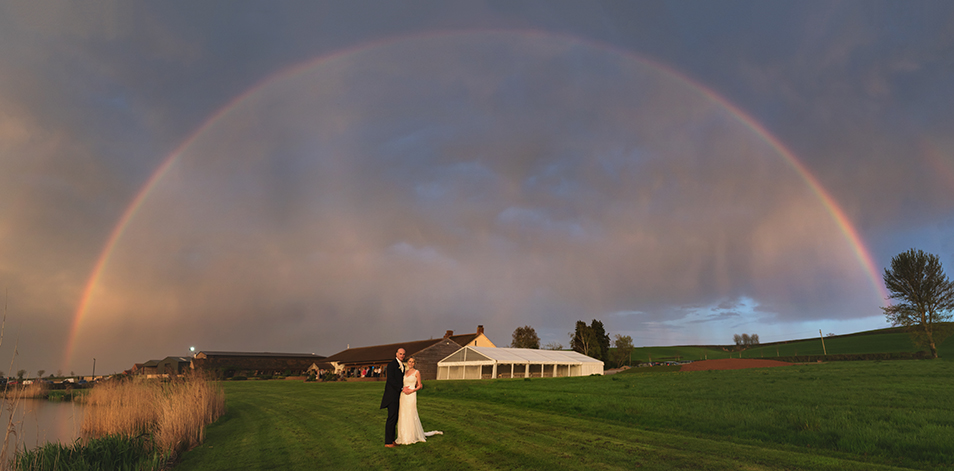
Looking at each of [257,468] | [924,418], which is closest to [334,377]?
[257,468]

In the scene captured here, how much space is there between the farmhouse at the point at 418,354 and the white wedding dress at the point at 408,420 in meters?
42.6

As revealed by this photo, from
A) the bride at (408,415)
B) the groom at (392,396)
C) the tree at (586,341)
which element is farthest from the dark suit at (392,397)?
the tree at (586,341)

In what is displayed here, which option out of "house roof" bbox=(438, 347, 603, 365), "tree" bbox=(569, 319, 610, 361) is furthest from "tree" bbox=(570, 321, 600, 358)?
"house roof" bbox=(438, 347, 603, 365)

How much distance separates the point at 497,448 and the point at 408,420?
224 centimetres

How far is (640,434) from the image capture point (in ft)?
38.6

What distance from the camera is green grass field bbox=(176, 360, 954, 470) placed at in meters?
9.00

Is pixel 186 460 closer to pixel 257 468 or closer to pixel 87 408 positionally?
pixel 257 468

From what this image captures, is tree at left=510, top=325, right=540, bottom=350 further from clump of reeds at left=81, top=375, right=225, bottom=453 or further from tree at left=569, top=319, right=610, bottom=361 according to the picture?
clump of reeds at left=81, top=375, right=225, bottom=453

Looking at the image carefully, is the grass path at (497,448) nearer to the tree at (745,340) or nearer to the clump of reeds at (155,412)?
the clump of reeds at (155,412)

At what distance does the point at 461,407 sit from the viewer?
19.0 m

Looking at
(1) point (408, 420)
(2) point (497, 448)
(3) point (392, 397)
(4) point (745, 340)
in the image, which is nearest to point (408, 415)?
(1) point (408, 420)

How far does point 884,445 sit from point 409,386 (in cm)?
1044

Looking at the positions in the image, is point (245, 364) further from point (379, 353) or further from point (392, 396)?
point (392, 396)

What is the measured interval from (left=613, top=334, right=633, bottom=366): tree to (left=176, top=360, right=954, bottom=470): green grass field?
80.7 metres
